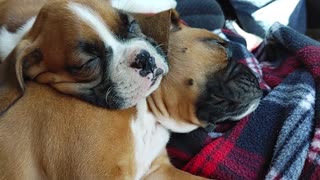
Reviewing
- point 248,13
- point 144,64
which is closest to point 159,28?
point 144,64

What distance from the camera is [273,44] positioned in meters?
2.05

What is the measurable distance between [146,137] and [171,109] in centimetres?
12

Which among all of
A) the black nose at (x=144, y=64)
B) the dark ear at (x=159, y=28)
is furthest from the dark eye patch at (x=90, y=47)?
the dark ear at (x=159, y=28)

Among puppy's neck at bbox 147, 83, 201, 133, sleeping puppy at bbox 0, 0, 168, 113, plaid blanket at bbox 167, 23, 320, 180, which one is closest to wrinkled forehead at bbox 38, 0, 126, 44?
sleeping puppy at bbox 0, 0, 168, 113

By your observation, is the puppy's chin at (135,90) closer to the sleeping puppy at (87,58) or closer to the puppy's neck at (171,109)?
the sleeping puppy at (87,58)

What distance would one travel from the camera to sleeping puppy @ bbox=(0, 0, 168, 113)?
4.79ft

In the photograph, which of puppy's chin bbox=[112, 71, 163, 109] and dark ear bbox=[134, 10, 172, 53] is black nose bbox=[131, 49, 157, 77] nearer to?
puppy's chin bbox=[112, 71, 163, 109]

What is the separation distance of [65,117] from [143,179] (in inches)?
13.4

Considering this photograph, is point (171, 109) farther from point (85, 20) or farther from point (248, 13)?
point (248, 13)

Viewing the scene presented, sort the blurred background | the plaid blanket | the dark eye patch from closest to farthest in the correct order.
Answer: the dark eye patch
the plaid blanket
the blurred background

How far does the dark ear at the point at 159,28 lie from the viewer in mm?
1604

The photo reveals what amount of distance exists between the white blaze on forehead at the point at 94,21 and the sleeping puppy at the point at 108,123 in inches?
7.5

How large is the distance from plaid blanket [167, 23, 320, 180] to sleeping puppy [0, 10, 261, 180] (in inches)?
2.8

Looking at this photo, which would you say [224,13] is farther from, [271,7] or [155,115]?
[155,115]
